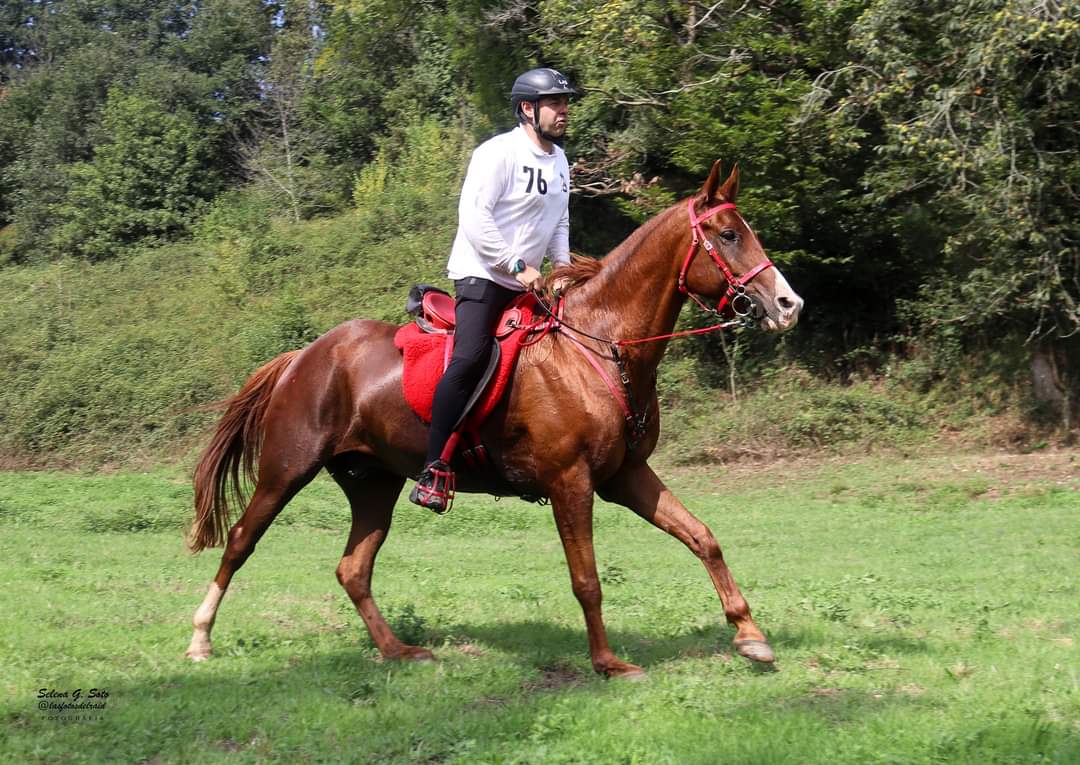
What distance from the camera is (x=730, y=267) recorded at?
6527 mm

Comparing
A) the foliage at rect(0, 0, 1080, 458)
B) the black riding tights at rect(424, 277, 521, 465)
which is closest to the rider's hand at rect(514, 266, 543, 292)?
the black riding tights at rect(424, 277, 521, 465)

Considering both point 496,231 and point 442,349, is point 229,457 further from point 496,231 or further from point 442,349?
point 496,231

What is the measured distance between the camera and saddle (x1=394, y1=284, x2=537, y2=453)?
6.87 metres

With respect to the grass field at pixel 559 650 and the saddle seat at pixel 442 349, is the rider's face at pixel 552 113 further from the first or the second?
the grass field at pixel 559 650

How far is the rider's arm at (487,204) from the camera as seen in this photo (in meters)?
6.70

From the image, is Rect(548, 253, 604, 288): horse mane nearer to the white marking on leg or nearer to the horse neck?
the horse neck

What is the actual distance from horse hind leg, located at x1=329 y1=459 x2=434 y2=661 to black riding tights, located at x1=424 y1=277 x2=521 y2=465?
116 cm

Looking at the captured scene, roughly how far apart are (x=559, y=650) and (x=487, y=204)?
2908 mm

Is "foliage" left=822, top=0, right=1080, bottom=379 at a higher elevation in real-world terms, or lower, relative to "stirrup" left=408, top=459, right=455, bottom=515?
higher

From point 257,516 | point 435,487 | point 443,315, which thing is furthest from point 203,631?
point 443,315

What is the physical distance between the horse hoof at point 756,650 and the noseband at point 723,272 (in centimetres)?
184

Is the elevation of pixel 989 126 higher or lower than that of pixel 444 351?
higher

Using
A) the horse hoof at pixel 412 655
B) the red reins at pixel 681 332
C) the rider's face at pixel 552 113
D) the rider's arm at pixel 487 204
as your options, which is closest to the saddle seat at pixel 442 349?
the red reins at pixel 681 332

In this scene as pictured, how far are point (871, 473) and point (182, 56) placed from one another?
3273 cm
